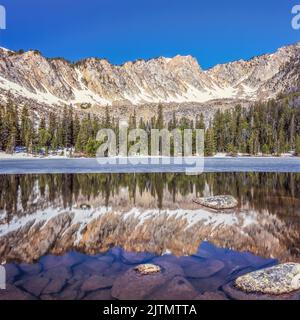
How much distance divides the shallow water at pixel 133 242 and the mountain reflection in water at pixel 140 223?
50 millimetres

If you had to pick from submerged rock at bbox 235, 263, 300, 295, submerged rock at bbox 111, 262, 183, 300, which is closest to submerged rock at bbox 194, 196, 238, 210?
submerged rock at bbox 111, 262, 183, 300

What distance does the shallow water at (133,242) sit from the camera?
11.6m

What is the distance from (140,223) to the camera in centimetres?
1998

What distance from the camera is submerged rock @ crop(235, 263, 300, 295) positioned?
36.3 feet

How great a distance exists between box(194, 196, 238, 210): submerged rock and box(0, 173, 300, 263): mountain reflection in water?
0.64 m

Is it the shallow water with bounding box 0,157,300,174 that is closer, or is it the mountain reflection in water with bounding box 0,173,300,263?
the mountain reflection in water with bounding box 0,173,300,263

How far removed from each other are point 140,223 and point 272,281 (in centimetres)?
964

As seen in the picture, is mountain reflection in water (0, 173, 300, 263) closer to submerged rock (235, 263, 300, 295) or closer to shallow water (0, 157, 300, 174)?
submerged rock (235, 263, 300, 295)

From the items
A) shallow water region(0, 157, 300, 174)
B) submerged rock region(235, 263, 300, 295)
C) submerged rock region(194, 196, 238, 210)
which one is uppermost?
shallow water region(0, 157, 300, 174)

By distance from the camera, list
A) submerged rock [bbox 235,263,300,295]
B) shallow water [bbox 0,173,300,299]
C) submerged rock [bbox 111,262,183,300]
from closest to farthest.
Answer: submerged rock [bbox 111,262,183,300], submerged rock [bbox 235,263,300,295], shallow water [bbox 0,173,300,299]

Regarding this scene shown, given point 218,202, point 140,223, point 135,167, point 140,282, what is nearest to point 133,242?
point 140,223

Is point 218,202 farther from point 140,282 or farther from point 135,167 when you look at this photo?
point 135,167

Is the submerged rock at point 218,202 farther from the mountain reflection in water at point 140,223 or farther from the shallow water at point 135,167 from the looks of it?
the shallow water at point 135,167
